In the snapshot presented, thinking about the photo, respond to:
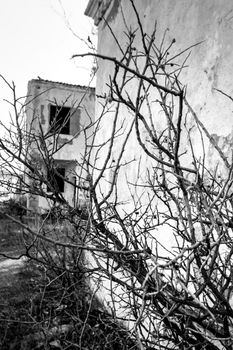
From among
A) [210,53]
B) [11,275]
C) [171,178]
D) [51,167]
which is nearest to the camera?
[51,167]

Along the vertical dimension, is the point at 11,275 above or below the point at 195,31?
below

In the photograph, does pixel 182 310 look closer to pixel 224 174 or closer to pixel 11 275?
pixel 224 174

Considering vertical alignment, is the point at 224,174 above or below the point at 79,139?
below

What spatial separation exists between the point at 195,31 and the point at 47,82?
13538 mm

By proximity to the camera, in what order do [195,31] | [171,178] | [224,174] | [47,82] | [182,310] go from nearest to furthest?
[182,310], [224,174], [195,31], [171,178], [47,82]

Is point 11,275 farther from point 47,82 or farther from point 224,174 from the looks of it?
point 47,82

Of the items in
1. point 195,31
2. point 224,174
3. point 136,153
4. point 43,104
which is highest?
point 43,104

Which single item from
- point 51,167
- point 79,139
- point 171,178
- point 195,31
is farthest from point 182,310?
point 79,139

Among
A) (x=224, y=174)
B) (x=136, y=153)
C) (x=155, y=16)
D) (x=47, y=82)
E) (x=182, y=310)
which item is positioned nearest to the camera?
(x=182, y=310)

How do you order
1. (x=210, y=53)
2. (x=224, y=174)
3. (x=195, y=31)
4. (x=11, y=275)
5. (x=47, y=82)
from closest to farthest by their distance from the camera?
(x=224, y=174) < (x=210, y=53) < (x=195, y=31) < (x=11, y=275) < (x=47, y=82)

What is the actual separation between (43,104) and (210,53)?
1427 cm

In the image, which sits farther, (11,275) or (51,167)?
(11,275)

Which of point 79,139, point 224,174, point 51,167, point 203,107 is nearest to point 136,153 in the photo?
point 203,107

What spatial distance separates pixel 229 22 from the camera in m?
2.49
